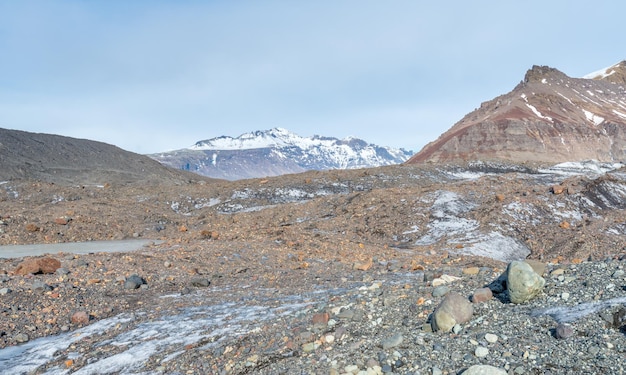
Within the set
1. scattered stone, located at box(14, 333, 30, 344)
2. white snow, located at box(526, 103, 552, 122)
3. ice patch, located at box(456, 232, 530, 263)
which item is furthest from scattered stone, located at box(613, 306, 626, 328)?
white snow, located at box(526, 103, 552, 122)

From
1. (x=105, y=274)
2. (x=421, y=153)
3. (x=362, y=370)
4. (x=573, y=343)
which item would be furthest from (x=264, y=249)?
(x=421, y=153)

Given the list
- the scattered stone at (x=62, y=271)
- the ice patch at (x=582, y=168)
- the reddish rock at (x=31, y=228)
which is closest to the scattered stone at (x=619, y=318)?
the scattered stone at (x=62, y=271)

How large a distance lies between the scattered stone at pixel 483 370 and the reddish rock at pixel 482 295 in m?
1.98

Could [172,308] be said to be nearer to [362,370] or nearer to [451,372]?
[362,370]

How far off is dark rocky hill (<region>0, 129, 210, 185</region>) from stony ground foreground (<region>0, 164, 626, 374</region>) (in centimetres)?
3649

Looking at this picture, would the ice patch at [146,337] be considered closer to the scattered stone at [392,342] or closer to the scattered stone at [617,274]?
the scattered stone at [392,342]

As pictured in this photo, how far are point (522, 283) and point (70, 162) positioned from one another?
7203cm

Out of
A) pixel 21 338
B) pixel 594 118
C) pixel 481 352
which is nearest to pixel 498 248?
pixel 481 352

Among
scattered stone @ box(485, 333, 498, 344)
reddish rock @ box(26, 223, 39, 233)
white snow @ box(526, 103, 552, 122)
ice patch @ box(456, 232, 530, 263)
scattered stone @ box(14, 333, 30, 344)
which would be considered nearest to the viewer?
scattered stone @ box(485, 333, 498, 344)

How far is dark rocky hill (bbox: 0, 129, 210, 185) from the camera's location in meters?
56.9

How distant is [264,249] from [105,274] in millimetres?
4828

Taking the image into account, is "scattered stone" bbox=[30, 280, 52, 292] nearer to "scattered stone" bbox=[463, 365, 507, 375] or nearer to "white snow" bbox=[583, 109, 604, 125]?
"scattered stone" bbox=[463, 365, 507, 375]

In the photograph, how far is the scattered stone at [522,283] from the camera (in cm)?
634

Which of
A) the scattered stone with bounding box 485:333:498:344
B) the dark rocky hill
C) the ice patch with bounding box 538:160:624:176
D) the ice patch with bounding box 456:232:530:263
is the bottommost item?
the ice patch with bounding box 456:232:530:263
